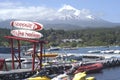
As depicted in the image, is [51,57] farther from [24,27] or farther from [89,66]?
[24,27]

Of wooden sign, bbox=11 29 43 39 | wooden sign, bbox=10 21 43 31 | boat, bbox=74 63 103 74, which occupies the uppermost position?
wooden sign, bbox=10 21 43 31

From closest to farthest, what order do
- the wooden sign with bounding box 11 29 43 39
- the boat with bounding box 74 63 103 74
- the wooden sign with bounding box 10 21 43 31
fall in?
the wooden sign with bounding box 11 29 43 39 → the wooden sign with bounding box 10 21 43 31 → the boat with bounding box 74 63 103 74

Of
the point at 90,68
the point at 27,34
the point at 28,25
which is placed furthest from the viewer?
the point at 90,68

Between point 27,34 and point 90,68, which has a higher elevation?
point 27,34

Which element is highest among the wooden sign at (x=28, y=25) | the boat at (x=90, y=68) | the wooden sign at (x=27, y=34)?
the wooden sign at (x=28, y=25)

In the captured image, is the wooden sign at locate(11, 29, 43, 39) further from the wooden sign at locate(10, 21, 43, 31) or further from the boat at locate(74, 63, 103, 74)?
the boat at locate(74, 63, 103, 74)

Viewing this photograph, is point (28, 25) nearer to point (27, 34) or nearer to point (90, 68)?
point (27, 34)

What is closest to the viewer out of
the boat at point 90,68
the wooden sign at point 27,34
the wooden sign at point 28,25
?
the wooden sign at point 27,34

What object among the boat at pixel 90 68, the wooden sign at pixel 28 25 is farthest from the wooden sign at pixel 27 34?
the boat at pixel 90 68

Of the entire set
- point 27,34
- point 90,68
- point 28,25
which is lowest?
point 90,68

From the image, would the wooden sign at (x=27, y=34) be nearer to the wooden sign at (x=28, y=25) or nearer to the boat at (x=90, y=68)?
the wooden sign at (x=28, y=25)

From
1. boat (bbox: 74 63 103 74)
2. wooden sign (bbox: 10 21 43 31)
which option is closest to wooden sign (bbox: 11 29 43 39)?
wooden sign (bbox: 10 21 43 31)

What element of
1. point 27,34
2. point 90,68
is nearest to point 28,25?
point 27,34

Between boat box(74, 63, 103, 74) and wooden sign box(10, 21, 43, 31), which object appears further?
boat box(74, 63, 103, 74)
